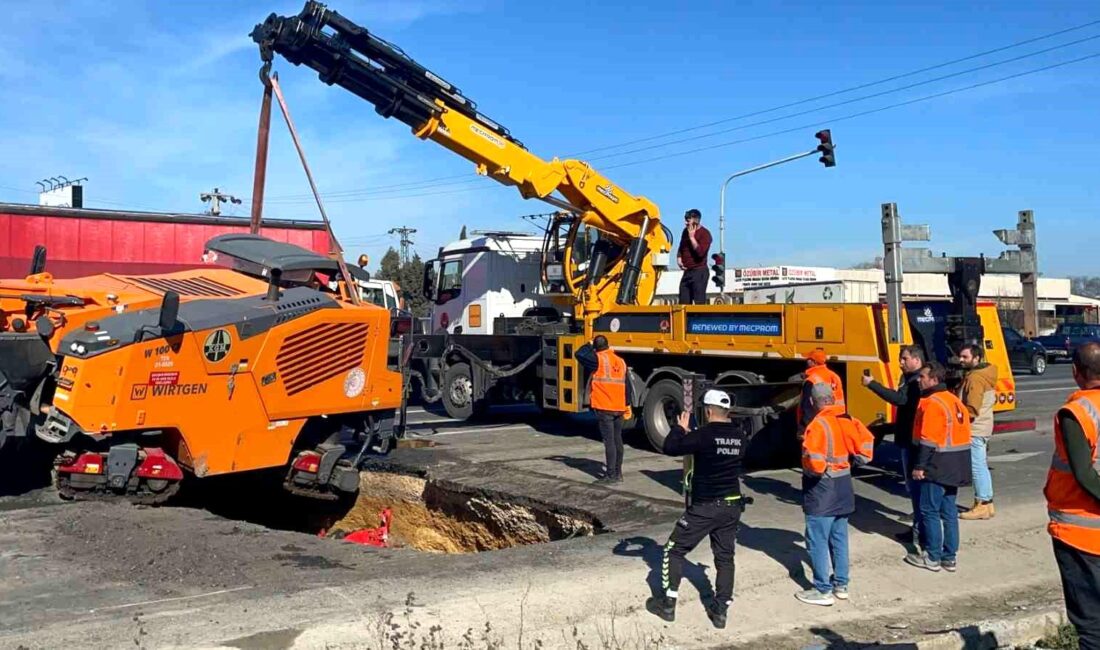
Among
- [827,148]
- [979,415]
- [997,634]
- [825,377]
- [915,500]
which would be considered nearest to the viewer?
[997,634]

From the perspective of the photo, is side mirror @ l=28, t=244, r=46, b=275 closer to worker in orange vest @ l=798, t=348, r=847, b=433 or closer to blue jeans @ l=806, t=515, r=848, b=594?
worker in orange vest @ l=798, t=348, r=847, b=433

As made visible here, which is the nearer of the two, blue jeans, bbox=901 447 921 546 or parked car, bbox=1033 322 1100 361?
blue jeans, bbox=901 447 921 546

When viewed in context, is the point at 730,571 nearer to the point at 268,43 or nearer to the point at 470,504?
the point at 470,504

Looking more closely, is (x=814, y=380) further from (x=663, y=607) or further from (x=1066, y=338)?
(x=1066, y=338)

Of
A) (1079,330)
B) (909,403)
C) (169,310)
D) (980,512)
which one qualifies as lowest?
(980,512)

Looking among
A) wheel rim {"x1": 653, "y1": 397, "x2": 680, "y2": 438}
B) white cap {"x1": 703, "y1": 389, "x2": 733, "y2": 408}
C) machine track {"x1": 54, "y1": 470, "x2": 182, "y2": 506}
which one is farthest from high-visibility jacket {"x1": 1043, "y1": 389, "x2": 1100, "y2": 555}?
wheel rim {"x1": 653, "y1": 397, "x2": 680, "y2": 438}

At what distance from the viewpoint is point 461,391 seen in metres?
15.6

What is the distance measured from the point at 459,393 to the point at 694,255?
4.83 m

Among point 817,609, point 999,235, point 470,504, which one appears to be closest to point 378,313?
point 470,504

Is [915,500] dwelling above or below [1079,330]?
below

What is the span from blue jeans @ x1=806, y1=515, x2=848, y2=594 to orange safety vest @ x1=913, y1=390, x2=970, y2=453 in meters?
1.08

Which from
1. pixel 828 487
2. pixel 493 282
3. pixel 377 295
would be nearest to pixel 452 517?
pixel 377 295

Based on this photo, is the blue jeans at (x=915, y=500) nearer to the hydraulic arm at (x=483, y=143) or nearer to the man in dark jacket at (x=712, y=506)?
the man in dark jacket at (x=712, y=506)

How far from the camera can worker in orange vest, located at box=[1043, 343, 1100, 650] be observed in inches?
161
